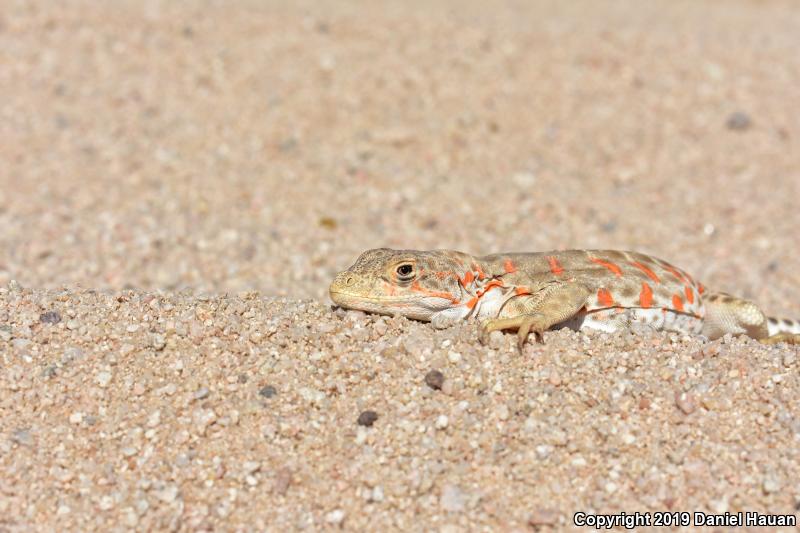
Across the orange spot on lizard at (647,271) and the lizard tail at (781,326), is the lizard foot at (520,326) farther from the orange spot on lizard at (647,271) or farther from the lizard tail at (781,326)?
the lizard tail at (781,326)

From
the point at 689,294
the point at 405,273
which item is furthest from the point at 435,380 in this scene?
the point at 689,294

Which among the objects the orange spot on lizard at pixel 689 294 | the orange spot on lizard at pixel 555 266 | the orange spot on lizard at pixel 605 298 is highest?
the orange spot on lizard at pixel 555 266

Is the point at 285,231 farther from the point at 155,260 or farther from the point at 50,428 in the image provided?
the point at 50,428

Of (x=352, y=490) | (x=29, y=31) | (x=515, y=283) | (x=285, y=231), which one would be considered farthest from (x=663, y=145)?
(x=29, y=31)

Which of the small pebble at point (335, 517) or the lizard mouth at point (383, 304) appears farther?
the lizard mouth at point (383, 304)

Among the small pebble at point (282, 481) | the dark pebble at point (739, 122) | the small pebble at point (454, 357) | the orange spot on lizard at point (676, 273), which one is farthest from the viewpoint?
the dark pebble at point (739, 122)

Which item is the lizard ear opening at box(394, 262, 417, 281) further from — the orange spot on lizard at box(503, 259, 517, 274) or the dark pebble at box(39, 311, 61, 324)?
the dark pebble at box(39, 311, 61, 324)

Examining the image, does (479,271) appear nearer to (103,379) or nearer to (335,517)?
(335,517)

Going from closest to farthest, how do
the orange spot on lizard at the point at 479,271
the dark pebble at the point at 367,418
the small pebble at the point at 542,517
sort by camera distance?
the small pebble at the point at 542,517 → the dark pebble at the point at 367,418 → the orange spot on lizard at the point at 479,271

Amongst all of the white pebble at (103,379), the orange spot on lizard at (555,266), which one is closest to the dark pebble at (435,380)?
the orange spot on lizard at (555,266)
